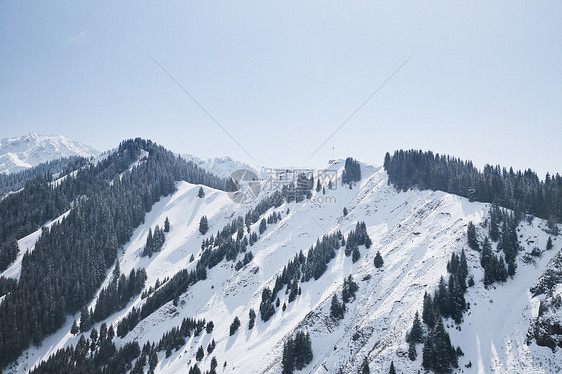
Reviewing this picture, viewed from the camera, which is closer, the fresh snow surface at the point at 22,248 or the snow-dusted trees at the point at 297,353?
the snow-dusted trees at the point at 297,353

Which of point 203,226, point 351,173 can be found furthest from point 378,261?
point 203,226

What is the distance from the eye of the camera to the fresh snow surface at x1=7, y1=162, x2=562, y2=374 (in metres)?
46.5

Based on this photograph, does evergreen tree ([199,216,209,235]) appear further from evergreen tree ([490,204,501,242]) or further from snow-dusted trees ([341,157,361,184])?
evergreen tree ([490,204,501,242])

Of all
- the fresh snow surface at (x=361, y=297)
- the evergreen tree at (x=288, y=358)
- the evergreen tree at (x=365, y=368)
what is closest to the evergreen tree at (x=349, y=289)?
Answer: the fresh snow surface at (x=361, y=297)

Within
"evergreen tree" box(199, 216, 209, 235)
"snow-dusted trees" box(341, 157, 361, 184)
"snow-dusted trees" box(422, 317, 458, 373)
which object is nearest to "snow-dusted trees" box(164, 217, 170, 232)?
"evergreen tree" box(199, 216, 209, 235)

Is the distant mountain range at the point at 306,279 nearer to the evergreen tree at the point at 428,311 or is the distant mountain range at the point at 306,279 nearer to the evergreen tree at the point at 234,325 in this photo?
the evergreen tree at the point at 428,311

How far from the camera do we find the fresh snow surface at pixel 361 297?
46469 millimetres

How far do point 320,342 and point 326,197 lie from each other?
89.5 m

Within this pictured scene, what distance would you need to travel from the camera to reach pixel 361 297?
68.8 metres

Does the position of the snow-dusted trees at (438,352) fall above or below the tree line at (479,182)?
below

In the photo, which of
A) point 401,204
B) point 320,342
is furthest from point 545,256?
point 401,204

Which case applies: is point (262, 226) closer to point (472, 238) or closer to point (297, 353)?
point (297, 353)

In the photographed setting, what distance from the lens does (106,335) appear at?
86.8m

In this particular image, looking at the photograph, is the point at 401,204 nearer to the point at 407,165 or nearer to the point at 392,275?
the point at 407,165
